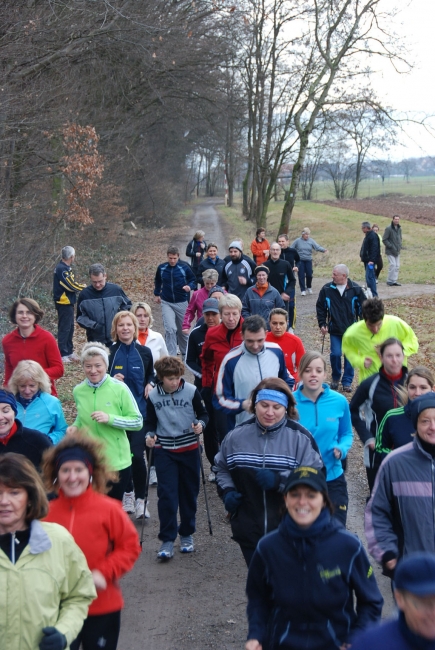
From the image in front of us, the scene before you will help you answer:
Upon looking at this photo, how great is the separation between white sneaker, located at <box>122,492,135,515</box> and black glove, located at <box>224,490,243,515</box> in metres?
2.93

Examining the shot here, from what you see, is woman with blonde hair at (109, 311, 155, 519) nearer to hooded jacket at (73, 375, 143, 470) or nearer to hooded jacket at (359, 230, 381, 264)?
hooded jacket at (73, 375, 143, 470)

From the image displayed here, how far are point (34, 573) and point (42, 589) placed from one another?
8cm

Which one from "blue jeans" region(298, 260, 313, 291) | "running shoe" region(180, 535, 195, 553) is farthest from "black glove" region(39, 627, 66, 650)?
"blue jeans" region(298, 260, 313, 291)

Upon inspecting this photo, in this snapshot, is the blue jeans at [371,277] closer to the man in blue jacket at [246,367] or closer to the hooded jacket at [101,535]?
the man in blue jacket at [246,367]

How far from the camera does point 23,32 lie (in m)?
14.1

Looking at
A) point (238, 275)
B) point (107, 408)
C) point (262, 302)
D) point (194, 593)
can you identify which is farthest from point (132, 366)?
point (238, 275)

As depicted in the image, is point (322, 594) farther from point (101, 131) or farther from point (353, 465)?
point (101, 131)

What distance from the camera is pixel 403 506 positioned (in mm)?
4188

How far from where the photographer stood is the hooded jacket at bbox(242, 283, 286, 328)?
414 inches

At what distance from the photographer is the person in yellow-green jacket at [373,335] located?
7.38 metres

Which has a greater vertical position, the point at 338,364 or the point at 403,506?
the point at 403,506

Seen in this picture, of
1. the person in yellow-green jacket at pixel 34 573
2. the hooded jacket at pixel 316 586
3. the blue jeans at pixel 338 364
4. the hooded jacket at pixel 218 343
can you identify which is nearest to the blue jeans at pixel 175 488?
the hooded jacket at pixel 218 343

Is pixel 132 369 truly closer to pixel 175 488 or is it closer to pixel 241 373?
pixel 241 373

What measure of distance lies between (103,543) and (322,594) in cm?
140
